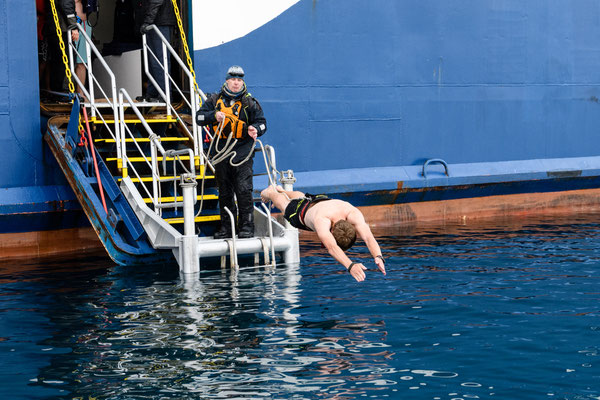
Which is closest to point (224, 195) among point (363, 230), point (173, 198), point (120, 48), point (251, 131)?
point (173, 198)

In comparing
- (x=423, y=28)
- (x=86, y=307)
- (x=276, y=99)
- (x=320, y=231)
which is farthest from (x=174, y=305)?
(x=423, y=28)

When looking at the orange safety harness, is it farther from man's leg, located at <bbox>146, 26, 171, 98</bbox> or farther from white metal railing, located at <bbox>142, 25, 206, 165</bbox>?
man's leg, located at <bbox>146, 26, 171, 98</bbox>

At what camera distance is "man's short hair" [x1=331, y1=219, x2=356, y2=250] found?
6.04m

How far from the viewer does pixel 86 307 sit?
6.46 metres

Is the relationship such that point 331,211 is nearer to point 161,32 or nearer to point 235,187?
point 235,187

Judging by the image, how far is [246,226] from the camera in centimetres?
816

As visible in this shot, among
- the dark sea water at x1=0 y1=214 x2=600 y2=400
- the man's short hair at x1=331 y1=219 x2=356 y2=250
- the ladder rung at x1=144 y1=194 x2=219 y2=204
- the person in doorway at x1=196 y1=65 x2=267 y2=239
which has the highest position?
the person in doorway at x1=196 y1=65 x2=267 y2=239

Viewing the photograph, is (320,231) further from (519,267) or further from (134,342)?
(519,267)

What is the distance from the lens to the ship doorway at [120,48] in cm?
1017

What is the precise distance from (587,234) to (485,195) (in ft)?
7.19


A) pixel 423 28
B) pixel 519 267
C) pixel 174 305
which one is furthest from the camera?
pixel 423 28

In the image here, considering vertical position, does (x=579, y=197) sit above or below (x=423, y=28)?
below

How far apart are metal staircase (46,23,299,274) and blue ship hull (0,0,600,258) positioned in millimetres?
673

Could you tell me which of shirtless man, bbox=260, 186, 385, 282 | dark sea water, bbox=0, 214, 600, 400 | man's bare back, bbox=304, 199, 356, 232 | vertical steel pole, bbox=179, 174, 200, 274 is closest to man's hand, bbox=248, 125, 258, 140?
vertical steel pole, bbox=179, 174, 200, 274
